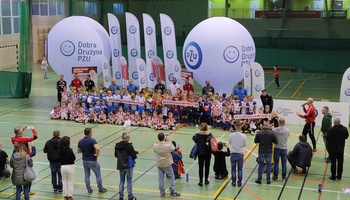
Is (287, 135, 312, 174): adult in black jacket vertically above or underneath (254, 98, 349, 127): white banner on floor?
underneath

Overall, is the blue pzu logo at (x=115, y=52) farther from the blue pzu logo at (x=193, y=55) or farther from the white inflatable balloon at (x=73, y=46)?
the blue pzu logo at (x=193, y=55)

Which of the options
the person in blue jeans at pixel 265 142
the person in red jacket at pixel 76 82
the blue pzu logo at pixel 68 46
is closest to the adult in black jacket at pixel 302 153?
the person in blue jeans at pixel 265 142

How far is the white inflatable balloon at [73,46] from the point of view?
78.4 ft

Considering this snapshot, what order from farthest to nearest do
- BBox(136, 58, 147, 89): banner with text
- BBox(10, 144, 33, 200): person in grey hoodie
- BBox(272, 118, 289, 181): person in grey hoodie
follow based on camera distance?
BBox(136, 58, 147, 89): banner with text
BBox(272, 118, 289, 181): person in grey hoodie
BBox(10, 144, 33, 200): person in grey hoodie

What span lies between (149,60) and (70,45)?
13.6 feet

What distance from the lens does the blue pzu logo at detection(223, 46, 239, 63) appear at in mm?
21906

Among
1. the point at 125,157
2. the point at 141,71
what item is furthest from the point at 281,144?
the point at 141,71

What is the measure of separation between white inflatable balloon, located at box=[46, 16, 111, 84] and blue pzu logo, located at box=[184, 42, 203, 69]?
4861 mm

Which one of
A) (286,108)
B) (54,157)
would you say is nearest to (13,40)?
(286,108)

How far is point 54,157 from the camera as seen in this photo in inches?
456

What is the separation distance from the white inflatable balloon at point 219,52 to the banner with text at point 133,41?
10.4ft

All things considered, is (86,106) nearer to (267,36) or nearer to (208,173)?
(208,173)

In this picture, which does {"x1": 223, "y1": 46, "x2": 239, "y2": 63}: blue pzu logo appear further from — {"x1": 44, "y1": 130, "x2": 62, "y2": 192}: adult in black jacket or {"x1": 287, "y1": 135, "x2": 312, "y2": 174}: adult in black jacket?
{"x1": 44, "y1": 130, "x2": 62, "y2": 192}: adult in black jacket

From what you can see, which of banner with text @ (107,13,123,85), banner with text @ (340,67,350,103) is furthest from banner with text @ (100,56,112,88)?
banner with text @ (340,67,350,103)
